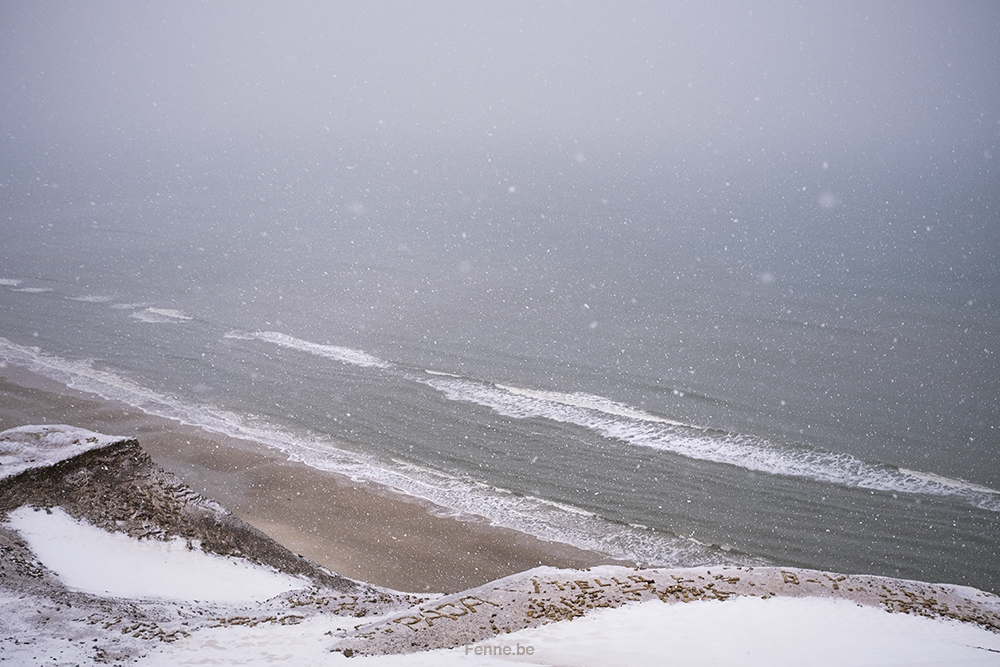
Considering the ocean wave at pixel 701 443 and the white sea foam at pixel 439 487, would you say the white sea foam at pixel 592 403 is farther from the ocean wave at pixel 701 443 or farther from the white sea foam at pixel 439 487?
the white sea foam at pixel 439 487

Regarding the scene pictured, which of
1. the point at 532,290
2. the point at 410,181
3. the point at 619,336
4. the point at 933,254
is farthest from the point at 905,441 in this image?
the point at 410,181

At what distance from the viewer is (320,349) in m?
30.8

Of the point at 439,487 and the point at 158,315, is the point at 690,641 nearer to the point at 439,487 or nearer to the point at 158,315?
the point at 439,487

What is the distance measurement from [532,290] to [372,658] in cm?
3310

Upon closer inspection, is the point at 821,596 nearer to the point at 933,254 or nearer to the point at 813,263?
the point at 813,263

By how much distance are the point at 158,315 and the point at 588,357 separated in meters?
22.5

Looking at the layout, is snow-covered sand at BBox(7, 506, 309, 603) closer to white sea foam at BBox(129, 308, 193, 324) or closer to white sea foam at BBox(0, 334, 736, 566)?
white sea foam at BBox(0, 334, 736, 566)

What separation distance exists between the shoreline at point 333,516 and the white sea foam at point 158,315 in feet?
34.8

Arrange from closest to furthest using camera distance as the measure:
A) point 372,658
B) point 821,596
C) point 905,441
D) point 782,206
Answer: point 372,658 < point 821,596 < point 905,441 < point 782,206

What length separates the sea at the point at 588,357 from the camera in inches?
741

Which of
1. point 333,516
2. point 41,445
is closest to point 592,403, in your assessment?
point 333,516

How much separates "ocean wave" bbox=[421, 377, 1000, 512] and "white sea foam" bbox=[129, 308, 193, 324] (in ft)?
52.7

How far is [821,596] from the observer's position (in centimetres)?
1047

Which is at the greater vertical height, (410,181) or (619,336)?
(410,181)
